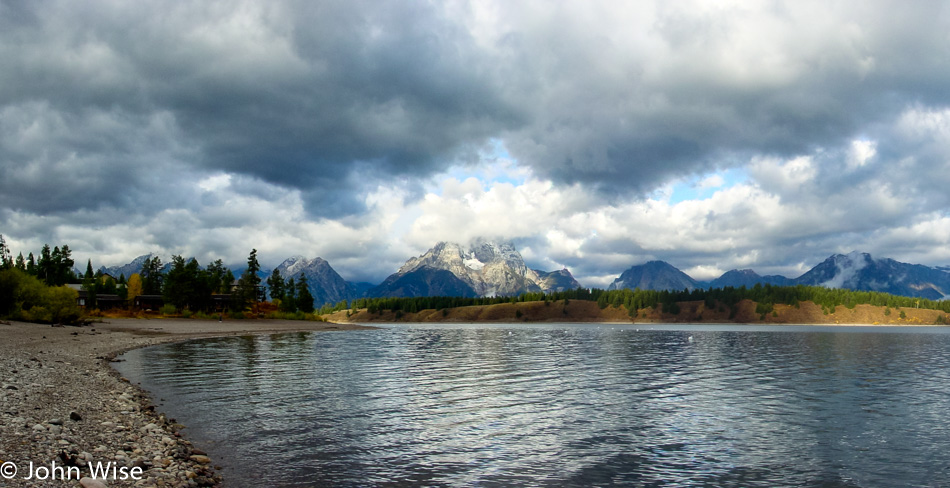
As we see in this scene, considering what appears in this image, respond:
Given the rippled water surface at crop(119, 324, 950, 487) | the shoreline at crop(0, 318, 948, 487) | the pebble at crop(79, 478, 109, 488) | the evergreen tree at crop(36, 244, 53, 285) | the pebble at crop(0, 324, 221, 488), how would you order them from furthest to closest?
the evergreen tree at crop(36, 244, 53, 285) < the rippled water surface at crop(119, 324, 950, 487) < the pebble at crop(0, 324, 221, 488) < the shoreline at crop(0, 318, 948, 487) < the pebble at crop(79, 478, 109, 488)

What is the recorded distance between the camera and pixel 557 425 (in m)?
28.8

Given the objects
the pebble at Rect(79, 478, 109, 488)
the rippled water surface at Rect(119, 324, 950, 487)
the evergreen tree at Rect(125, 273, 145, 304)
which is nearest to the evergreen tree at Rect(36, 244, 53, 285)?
the evergreen tree at Rect(125, 273, 145, 304)

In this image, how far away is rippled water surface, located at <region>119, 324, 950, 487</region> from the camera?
798 inches

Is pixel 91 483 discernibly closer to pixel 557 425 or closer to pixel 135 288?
pixel 557 425

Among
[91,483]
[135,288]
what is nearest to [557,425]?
[91,483]

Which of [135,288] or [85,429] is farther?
[135,288]

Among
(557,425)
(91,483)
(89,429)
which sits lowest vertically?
(557,425)

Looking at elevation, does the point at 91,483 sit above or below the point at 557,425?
above

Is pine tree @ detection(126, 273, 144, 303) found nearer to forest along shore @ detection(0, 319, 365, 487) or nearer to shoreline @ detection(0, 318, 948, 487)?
shoreline @ detection(0, 318, 948, 487)

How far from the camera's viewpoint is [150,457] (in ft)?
62.9

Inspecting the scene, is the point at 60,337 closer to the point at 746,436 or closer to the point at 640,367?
the point at 640,367

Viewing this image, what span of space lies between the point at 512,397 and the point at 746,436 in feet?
52.8

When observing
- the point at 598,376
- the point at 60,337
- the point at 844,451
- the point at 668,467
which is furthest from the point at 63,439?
the point at 60,337

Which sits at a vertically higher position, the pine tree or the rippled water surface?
the pine tree
